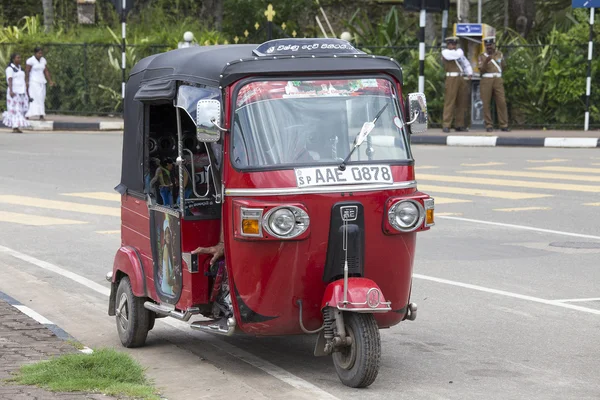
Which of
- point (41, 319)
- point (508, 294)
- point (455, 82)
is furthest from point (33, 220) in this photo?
point (455, 82)

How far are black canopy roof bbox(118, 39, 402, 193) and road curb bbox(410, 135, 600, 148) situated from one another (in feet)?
55.9

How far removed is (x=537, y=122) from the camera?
27.5 m

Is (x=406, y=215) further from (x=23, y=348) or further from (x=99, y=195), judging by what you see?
(x=99, y=195)

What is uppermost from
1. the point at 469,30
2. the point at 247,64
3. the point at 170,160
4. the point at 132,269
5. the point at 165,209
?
the point at 469,30

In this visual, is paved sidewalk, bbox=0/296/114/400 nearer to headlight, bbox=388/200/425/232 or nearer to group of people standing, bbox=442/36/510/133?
headlight, bbox=388/200/425/232

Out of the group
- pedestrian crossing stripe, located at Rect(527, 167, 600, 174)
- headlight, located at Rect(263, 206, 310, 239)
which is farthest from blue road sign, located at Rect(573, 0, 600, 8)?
headlight, located at Rect(263, 206, 310, 239)

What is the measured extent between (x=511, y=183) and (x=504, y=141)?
7512mm

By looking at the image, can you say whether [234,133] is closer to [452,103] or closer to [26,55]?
[452,103]

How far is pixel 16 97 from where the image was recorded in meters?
29.1

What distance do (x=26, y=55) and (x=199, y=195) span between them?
27.5m

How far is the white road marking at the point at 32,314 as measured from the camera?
8.51m

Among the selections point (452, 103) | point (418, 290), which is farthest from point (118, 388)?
point (452, 103)

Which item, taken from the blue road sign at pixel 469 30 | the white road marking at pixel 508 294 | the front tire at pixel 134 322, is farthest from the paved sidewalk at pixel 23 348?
the blue road sign at pixel 469 30

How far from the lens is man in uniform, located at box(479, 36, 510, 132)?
26.0m
